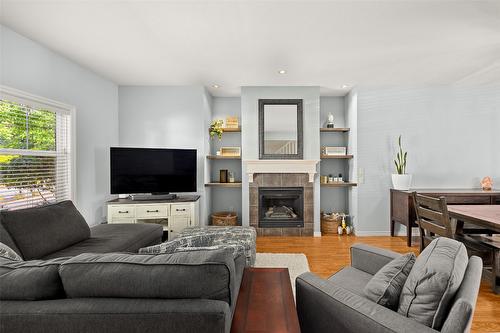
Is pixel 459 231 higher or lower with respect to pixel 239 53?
lower

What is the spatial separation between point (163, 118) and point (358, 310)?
429cm

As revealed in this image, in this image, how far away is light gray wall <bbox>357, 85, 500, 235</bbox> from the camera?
15.4ft

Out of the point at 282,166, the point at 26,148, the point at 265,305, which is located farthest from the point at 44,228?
the point at 282,166

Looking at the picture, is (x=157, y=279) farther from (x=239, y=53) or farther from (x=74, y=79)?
(x=74, y=79)

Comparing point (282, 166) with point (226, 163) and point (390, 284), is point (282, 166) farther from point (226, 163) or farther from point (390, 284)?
point (390, 284)

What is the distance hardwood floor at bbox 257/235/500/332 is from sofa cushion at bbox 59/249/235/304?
2300 millimetres

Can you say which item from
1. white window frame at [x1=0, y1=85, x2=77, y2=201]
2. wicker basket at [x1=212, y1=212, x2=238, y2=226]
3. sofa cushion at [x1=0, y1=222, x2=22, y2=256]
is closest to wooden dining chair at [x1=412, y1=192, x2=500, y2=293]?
wicker basket at [x1=212, y1=212, x2=238, y2=226]

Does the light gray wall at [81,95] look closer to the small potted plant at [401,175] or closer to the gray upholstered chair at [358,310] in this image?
the gray upholstered chair at [358,310]

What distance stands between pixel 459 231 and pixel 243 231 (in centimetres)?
242

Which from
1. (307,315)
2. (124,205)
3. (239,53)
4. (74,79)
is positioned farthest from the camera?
(124,205)

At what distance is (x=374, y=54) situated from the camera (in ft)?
10.8

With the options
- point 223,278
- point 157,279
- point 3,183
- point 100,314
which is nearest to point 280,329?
point 223,278

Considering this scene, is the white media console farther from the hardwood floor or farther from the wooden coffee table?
the wooden coffee table

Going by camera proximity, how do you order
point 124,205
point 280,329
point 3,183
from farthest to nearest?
point 124,205, point 3,183, point 280,329
